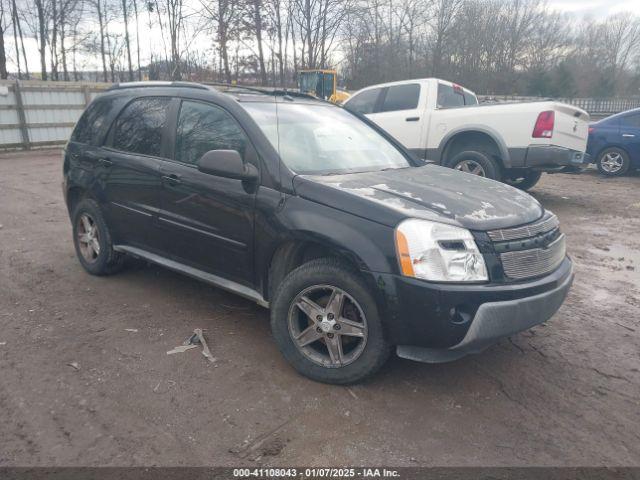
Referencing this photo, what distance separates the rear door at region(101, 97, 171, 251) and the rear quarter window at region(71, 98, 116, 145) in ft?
0.62

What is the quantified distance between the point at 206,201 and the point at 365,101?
6.48 m

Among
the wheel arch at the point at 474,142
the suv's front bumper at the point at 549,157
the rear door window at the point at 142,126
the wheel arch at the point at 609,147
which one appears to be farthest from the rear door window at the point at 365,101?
the wheel arch at the point at 609,147

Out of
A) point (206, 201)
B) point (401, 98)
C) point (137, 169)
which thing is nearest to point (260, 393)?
point (206, 201)

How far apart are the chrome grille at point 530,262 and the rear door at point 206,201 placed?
1.62 m

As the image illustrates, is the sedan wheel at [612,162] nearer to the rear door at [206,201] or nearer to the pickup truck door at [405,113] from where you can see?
the pickup truck door at [405,113]

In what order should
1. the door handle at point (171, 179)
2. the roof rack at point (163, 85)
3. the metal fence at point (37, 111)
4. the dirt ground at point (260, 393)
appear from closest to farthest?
the dirt ground at point (260, 393) < the door handle at point (171, 179) < the roof rack at point (163, 85) < the metal fence at point (37, 111)

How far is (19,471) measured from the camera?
2316mm

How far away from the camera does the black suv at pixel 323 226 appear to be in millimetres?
2725

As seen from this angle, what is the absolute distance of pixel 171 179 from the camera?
3.85 meters

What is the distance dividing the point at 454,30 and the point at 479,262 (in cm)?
4182

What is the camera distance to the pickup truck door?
28.6 ft

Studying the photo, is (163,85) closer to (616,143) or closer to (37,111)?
(616,143)

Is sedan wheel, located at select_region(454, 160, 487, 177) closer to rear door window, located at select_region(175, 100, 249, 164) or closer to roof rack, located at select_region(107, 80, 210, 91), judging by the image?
roof rack, located at select_region(107, 80, 210, 91)

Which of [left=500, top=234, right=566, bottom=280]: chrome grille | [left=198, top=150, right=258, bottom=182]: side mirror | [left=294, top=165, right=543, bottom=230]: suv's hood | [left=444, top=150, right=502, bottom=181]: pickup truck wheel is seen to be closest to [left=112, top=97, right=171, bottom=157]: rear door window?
[left=198, top=150, right=258, bottom=182]: side mirror
